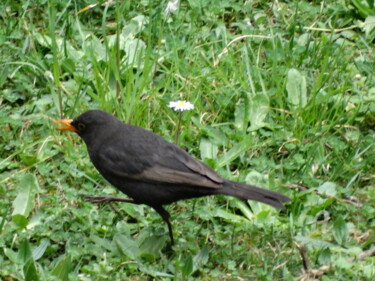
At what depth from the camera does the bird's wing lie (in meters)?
5.31

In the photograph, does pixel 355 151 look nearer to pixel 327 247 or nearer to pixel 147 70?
pixel 327 247

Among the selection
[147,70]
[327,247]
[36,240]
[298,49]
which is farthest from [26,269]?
[298,49]

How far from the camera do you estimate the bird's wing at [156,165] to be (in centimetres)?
531

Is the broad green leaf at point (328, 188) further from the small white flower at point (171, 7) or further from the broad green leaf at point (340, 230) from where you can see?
the small white flower at point (171, 7)

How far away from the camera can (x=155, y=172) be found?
5.38 meters

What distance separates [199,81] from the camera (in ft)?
22.6

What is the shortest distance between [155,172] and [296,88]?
1.83 meters

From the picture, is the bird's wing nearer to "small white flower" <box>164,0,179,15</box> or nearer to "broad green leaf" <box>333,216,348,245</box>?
"broad green leaf" <box>333,216,348,245</box>

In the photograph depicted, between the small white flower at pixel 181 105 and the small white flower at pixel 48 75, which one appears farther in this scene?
the small white flower at pixel 48 75

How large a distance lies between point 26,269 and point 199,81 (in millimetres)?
2468

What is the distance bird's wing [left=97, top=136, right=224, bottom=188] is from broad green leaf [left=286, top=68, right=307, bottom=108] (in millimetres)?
1524

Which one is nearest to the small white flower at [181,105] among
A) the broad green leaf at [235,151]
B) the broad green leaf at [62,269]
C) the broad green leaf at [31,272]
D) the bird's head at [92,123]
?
the broad green leaf at [235,151]

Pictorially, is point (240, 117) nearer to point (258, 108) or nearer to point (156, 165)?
point (258, 108)

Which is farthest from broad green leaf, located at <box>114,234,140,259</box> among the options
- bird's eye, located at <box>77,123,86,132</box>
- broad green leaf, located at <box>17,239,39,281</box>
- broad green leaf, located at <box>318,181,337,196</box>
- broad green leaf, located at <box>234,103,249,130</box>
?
broad green leaf, located at <box>234,103,249,130</box>
